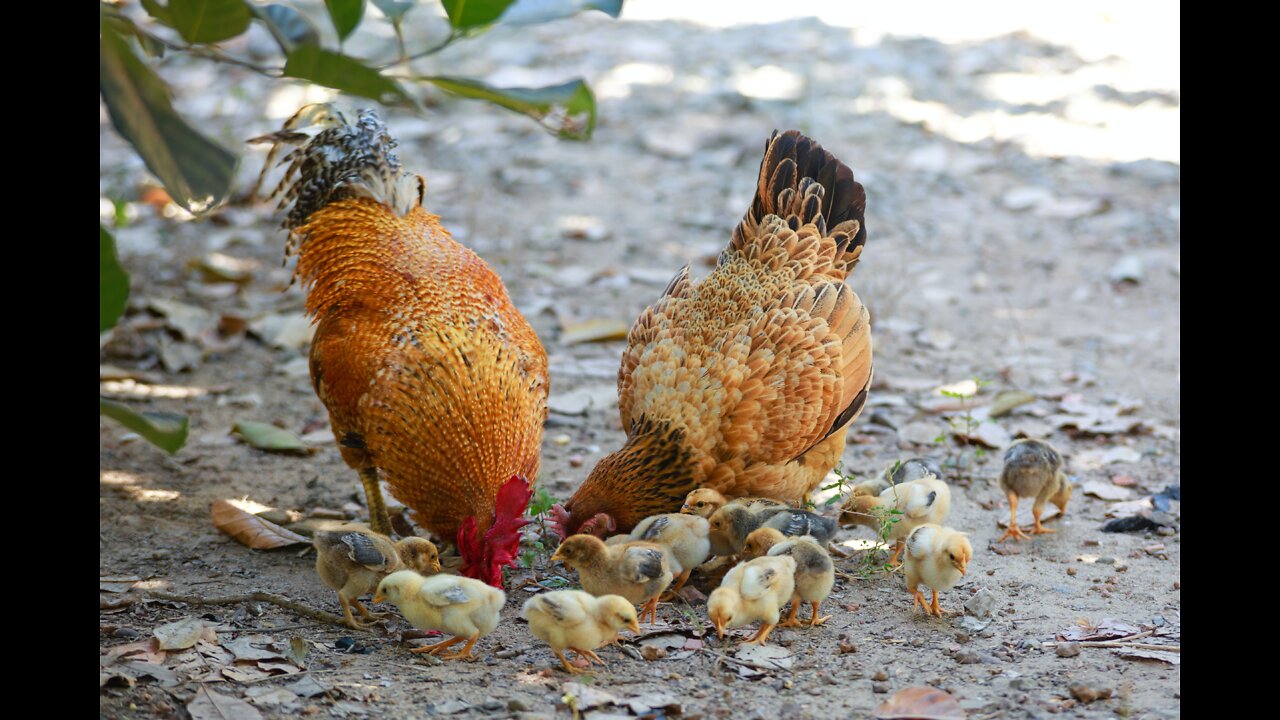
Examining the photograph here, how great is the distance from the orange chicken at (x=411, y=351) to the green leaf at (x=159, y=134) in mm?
1378

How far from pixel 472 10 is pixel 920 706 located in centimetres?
223

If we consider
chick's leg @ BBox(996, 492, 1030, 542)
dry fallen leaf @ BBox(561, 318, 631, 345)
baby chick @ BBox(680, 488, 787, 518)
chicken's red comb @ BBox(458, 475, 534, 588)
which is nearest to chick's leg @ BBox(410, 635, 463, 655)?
chicken's red comb @ BBox(458, 475, 534, 588)

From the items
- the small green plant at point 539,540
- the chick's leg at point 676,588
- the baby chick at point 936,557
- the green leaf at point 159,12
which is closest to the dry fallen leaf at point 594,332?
the small green plant at point 539,540

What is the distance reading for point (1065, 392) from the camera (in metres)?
5.89

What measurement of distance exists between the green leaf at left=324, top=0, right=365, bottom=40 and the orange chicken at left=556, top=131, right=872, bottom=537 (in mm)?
1900

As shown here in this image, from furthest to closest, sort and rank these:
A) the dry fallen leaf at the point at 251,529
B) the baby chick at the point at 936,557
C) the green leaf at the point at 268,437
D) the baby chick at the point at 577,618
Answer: the green leaf at the point at 268,437 → the dry fallen leaf at the point at 251,529 → the baby chick at the point at 936,557 → the baby chick at the point at 577,618

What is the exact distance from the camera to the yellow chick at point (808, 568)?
3.59 metres

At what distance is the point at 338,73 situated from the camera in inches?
111

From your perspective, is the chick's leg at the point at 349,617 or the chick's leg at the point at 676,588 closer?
the chick's leg at the point at 349,617

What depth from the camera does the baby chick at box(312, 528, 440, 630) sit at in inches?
142

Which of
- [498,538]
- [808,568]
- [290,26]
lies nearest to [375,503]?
[498,538]

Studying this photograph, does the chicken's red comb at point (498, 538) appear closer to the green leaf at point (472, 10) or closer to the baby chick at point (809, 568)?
the baby chick at point (809, 568)

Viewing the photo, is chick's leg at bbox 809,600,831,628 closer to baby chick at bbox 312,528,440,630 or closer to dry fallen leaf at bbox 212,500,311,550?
baby chick at bbox 312,528,440,630

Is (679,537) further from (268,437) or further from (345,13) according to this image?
(268,437)
